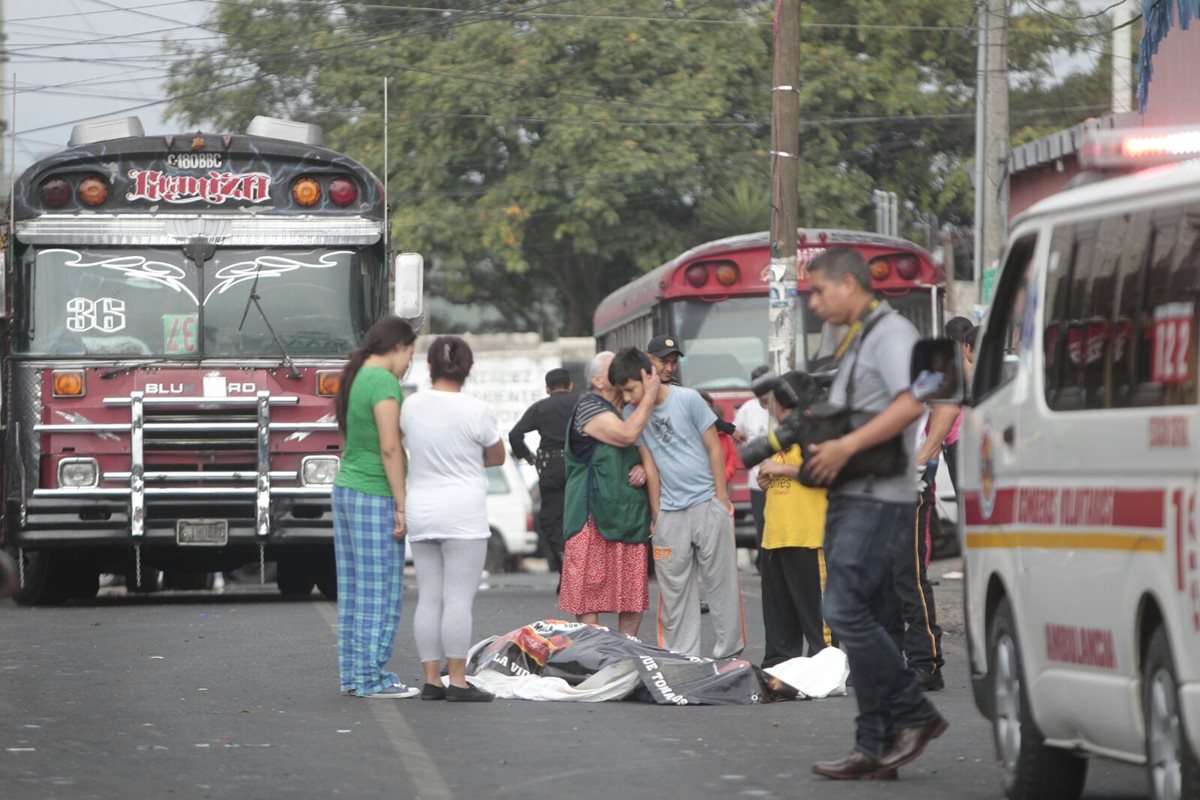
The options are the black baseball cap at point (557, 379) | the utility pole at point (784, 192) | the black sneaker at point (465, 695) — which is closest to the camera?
the black sneaker at point (465, 695)

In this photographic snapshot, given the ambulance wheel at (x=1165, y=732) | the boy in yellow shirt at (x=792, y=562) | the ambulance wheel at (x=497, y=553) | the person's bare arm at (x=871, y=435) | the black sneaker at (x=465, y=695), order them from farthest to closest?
the ambulance wheel at (x=497, y=553) < the boy in yellow shirt at (x=792, y=562) < the black sneaker at (x=465, y=695) < the person's bare arm at (x=871, y=435) < the ambulance wheel at (x=1165, y=732)

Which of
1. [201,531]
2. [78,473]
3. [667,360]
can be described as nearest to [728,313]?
[201,531]

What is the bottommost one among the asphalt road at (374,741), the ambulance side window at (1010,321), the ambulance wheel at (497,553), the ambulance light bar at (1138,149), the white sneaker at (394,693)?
the ambulance wheel at (497,553)

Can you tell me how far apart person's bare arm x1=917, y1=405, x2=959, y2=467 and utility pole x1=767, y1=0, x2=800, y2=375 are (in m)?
6.73

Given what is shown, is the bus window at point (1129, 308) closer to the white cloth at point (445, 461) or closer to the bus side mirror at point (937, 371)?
the bus side mirror at point (937, 371)

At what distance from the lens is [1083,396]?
677 cm

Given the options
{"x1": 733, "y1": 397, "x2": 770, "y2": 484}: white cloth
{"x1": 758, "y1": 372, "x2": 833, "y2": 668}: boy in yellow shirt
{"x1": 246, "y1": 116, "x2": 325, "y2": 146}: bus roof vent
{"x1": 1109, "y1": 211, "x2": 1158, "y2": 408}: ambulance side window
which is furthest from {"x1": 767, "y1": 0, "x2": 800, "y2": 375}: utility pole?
{"x1": 1109, "y1": 211, "x2": 1158, "y2": 408}: ambulance side window

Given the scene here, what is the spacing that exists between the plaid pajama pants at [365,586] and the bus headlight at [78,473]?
6.73 meters

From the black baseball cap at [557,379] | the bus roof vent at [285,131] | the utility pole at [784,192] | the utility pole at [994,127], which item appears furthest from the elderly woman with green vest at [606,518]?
the utility pole at [994,127]

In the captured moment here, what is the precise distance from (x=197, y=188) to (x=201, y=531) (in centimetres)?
260

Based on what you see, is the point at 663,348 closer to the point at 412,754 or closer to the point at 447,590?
the point at 447,590

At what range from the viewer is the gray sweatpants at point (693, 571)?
1227 centimetres

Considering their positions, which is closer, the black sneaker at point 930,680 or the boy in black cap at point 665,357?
the black sneaker at point 930,680

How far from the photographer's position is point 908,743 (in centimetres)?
820
